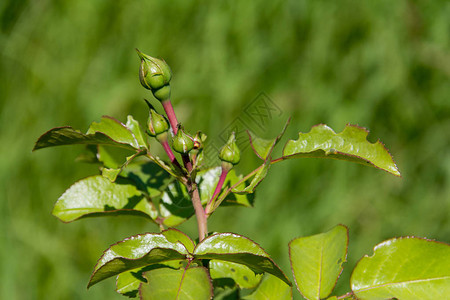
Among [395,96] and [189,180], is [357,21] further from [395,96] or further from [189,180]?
[189,180]

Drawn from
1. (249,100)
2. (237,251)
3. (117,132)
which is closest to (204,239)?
(237,251)

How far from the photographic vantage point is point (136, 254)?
469 mm

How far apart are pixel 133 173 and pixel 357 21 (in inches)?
63.2

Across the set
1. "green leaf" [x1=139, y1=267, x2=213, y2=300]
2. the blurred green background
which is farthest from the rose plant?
the blurred green background

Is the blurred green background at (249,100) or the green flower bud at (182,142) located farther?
the blurred green background at (249,100)

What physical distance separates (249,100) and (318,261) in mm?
1423

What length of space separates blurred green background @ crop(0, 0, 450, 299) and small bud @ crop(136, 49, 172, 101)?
1398mm

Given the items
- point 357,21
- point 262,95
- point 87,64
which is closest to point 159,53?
point 87,64

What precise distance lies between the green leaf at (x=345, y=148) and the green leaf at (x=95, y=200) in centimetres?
20

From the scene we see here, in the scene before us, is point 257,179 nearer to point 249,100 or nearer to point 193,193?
point 193,193

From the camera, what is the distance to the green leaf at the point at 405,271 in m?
0.50

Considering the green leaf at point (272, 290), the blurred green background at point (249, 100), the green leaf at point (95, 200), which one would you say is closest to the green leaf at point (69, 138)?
the green leaf at point (95, 200)

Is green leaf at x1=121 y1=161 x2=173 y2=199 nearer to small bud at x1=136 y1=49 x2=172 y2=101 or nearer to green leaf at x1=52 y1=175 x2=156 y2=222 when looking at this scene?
green leaf at x1=52 y1=175 x2=156 y2=222

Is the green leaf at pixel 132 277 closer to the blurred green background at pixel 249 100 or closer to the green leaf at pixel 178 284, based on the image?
the green leaf at pixel 178 284
